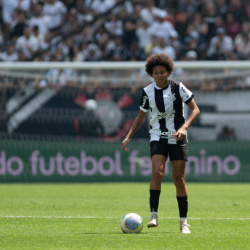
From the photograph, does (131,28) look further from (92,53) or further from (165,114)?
(165,114)

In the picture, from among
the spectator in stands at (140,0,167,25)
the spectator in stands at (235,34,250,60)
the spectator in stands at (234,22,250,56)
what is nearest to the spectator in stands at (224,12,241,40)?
the spectator in stands at (234,22,250,56)

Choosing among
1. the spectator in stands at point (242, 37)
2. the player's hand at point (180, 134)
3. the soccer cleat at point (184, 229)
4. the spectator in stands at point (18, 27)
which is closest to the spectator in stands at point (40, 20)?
the spectator in stands at point (18, 27)

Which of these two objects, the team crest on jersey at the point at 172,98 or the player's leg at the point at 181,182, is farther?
the team crest on jersey at the point at 172,98

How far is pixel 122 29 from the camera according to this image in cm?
2045

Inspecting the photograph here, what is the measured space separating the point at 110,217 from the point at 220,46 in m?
11.1

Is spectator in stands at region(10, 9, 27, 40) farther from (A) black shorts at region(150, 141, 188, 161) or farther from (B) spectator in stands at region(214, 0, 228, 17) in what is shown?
(A) black shorts at region(150, 141, 188, 161)

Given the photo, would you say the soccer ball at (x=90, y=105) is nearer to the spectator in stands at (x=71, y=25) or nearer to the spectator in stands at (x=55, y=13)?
the spectator in stands at (x=71, y=25)

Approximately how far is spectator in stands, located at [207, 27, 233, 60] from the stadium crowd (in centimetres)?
1

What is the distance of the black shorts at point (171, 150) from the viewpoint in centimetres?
775

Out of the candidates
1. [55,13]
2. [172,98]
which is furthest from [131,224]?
[55,13]

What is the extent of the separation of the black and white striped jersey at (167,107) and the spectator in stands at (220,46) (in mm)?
11863

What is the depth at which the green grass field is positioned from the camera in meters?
6.77

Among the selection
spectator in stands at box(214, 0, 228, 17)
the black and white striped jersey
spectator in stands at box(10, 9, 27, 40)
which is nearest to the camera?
the black and white striped jersey

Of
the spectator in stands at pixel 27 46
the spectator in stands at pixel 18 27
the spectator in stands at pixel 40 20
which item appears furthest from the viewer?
the spectator in stands at pixel 40 20
